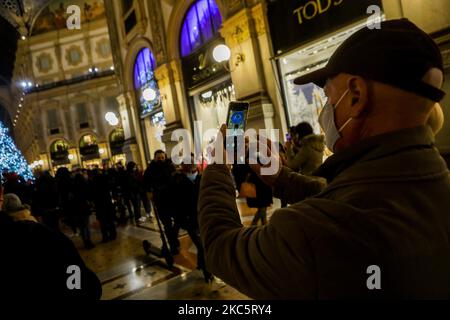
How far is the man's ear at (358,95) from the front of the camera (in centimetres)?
89

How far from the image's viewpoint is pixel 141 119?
60.0 feet

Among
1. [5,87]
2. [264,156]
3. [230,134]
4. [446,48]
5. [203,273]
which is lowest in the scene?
[203,273]

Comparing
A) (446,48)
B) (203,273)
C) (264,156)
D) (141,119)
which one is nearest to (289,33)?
(446,48)

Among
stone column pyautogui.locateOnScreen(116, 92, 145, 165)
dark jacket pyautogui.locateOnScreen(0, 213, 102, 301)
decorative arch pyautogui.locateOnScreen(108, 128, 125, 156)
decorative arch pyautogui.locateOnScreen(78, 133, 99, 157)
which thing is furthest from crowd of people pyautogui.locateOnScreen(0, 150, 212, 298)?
decorative arch pyautogui.locateOnScreen(78, 133, 99, 157)

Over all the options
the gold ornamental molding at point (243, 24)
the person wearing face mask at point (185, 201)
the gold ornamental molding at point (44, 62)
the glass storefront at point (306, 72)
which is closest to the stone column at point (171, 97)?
the gold ornamental molding at point (243, 24)

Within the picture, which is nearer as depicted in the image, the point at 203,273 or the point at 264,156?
the point at 264,156

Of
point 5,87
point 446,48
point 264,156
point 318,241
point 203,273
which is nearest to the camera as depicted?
point 318,241

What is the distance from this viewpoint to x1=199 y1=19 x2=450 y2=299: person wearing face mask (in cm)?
76

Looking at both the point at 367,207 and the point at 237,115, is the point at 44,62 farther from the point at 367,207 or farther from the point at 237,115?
the point at 367,207

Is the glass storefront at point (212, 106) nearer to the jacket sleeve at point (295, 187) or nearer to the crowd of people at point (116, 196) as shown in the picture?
the crowd of people at point (116, 196)

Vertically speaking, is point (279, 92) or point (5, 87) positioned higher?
point (5, 87)

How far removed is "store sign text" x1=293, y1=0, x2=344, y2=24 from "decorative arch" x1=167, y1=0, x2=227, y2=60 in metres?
5.38
